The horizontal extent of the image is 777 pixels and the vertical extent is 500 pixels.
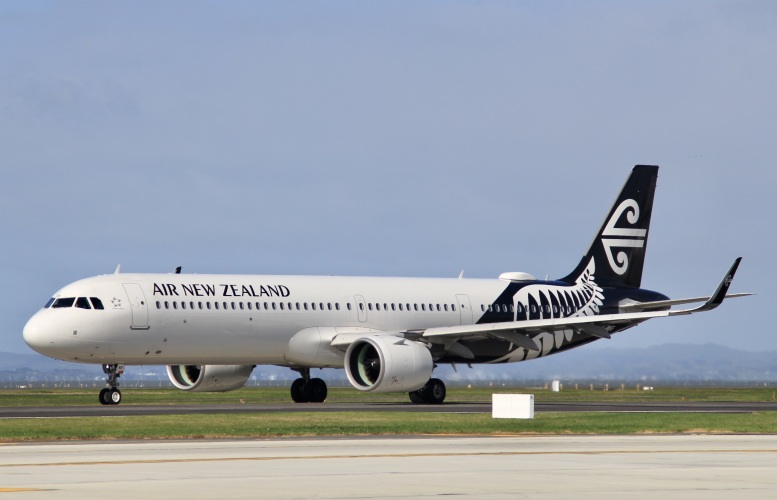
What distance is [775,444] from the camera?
3020 centimetres

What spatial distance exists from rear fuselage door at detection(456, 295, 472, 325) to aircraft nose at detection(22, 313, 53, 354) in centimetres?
Answer: 1683

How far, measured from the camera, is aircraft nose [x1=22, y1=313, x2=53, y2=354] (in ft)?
162

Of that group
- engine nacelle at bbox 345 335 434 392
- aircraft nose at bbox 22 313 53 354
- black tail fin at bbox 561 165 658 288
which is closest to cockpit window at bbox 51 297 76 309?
aircraft nose at bbox 22 313 53 354

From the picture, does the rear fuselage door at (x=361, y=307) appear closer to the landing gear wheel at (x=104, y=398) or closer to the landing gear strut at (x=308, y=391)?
the landing gear strut at (x=308, y=391)

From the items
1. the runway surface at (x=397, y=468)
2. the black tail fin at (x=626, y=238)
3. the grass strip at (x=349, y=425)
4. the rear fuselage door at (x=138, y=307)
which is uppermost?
the black tail fin at (x=626, y=238)

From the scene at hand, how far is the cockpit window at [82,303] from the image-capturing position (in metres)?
49.6

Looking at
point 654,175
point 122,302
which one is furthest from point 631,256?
point 122,302

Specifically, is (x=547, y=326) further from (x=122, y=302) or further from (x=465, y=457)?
(x=465, y=457)

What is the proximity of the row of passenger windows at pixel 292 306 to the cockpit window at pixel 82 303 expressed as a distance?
234cm

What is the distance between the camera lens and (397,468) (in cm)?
2333

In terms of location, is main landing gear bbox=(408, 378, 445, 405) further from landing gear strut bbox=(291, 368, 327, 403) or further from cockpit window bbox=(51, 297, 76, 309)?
cockpit window bbox=(51, 297, 76, 309)

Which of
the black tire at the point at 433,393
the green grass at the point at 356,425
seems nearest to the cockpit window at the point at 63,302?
the green grass at the point at 356,425

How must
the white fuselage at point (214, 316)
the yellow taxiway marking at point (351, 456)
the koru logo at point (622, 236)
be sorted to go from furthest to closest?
the koru logo at point (622, 236) → the white fuselage at point (214, 316) → the yellow taxiway marking at point (351, 456)

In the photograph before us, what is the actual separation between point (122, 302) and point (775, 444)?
25.9m
